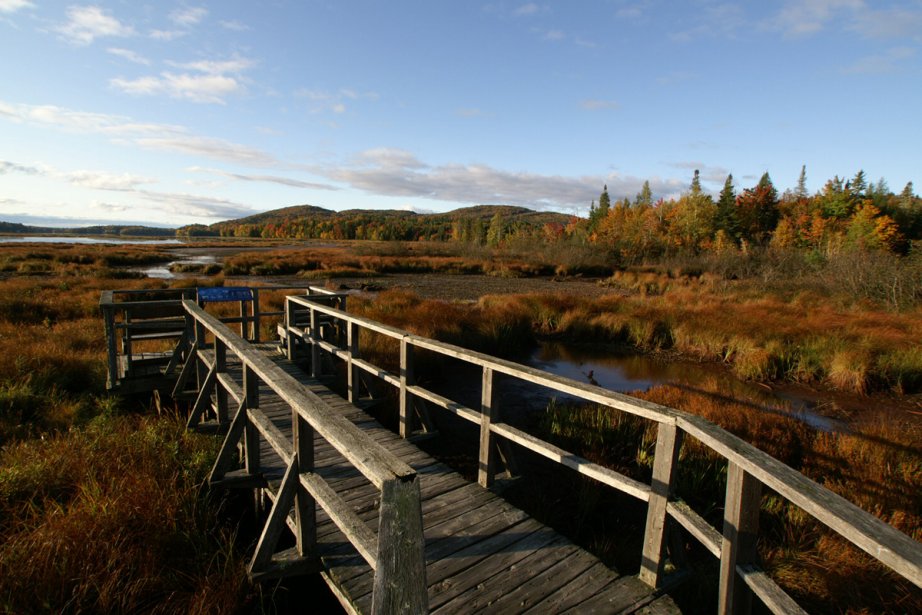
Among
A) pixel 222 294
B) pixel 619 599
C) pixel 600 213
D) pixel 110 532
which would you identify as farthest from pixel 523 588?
pixel 600 213

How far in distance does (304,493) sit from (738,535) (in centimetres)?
243

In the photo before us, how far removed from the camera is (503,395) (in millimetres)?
9672

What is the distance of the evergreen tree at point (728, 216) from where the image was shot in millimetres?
62641

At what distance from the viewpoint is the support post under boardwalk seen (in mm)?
1306

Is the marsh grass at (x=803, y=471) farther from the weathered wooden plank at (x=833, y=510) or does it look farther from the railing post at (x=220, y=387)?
the railing post at (x=220, y=387)

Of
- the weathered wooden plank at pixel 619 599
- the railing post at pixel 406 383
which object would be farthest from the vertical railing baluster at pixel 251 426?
the weathered wooden plank at pixel 619 599

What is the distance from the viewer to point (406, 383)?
5082 millimetres

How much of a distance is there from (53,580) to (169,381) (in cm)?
485

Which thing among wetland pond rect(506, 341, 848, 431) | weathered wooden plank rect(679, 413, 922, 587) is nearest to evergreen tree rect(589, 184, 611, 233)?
wetland pond rect(506, 341, 848, 431)

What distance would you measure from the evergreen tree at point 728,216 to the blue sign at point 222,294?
67659 millimetres

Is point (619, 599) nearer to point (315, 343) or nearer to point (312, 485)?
point (312, 485)

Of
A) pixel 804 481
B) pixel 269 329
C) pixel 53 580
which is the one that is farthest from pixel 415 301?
pixel 804 481

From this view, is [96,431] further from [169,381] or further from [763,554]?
[763,554]

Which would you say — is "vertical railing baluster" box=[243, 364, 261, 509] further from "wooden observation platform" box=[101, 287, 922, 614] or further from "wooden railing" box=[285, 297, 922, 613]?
"wooden railing" box=[285, 297, 922, 613]
